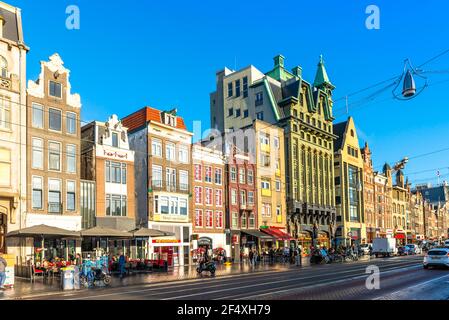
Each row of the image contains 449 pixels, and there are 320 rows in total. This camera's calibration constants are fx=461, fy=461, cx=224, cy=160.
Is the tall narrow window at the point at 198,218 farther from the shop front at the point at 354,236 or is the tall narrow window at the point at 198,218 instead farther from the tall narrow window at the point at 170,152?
the shop front at the point at 354,236

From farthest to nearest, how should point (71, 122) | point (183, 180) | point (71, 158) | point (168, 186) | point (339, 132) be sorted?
1. point (339, 132)
2. point (183, 180)
3. point (168, 186)
4. point (71, 122)
5. point (71, 158)

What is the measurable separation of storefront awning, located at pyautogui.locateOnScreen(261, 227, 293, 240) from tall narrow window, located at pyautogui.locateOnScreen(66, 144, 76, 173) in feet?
87.3

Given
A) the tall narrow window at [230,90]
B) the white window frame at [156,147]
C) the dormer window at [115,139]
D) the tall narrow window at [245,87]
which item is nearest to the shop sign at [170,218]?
the white window frame at [156,147]

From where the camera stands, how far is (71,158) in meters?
38.9

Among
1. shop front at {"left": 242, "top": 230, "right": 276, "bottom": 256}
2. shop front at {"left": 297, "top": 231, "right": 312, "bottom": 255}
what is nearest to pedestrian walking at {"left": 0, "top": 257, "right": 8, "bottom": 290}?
shop front at {"left": 242, "top": 230, "right": 276, "bottom": 256}

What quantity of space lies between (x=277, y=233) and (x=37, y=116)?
3291 cm

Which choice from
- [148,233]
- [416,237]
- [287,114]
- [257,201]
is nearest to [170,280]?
[148,233]

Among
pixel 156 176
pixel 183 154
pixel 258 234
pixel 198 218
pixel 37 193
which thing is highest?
pixel 183 154

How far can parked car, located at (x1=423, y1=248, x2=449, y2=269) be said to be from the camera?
3009 cm

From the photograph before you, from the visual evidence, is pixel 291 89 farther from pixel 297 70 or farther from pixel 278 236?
pixel 278 236

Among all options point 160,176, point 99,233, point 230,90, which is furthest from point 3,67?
point 230,90

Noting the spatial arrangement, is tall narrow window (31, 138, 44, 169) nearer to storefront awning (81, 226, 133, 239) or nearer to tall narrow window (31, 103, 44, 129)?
tall narrow window (31, 103, 44, 129)

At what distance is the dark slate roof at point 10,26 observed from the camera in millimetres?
36938
